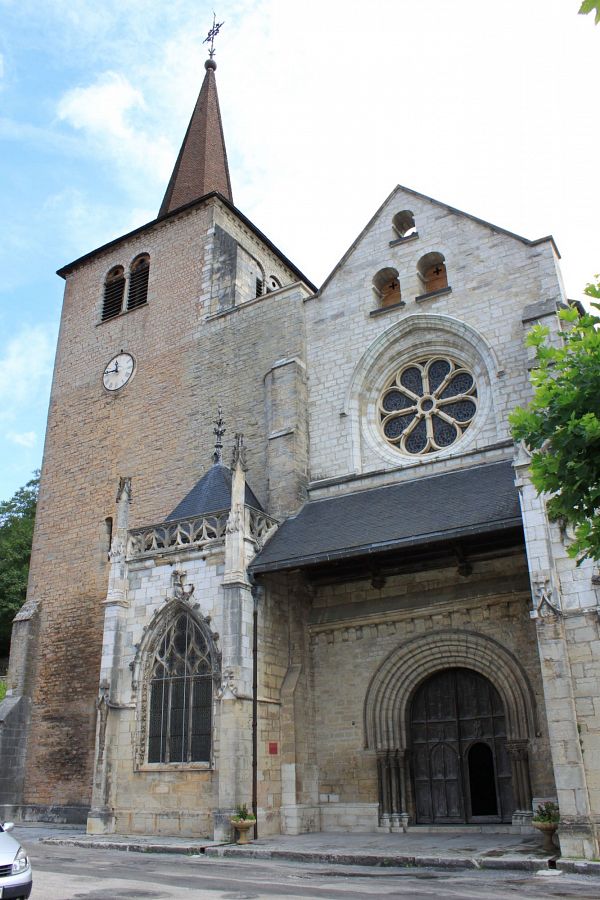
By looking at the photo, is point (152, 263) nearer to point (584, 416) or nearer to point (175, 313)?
point (175, 313)

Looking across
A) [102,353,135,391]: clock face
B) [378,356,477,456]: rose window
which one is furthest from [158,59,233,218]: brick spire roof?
[378,356,477,456]: rose window

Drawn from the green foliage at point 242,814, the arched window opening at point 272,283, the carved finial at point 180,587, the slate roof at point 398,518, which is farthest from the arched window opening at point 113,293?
the green foliage at point 242,814

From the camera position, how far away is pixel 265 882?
25.9 ft

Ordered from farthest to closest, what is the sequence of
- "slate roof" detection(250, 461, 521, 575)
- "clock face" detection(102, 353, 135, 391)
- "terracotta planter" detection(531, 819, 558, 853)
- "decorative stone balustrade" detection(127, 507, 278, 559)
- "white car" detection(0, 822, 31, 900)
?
"clock face" detection(102, 353, 135, 391), "decorative stone balustrade" detection(127, 507, 278, 559), "slate roof" detection(250, 461, 521, 575), "terracotta planter" detection(531, 819, 558, 853), "white car" detection(0, 822, 31, 900)

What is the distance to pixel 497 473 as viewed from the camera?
12992 millimetres

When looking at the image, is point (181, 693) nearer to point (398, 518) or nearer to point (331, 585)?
point (331, 585)

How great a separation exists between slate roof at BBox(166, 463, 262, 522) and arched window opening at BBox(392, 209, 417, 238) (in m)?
6.46

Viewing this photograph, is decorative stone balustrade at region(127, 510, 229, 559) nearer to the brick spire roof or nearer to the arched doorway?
the arched doorway

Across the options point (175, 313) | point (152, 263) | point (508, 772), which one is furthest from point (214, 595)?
point (152, 263)

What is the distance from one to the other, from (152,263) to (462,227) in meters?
9.02

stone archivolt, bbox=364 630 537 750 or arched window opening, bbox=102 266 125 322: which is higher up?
arched window opening, bbox=102 266 125 322

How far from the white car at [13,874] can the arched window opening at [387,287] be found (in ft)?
41.8

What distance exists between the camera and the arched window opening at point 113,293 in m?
21.6

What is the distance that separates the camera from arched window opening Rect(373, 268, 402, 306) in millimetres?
16562
